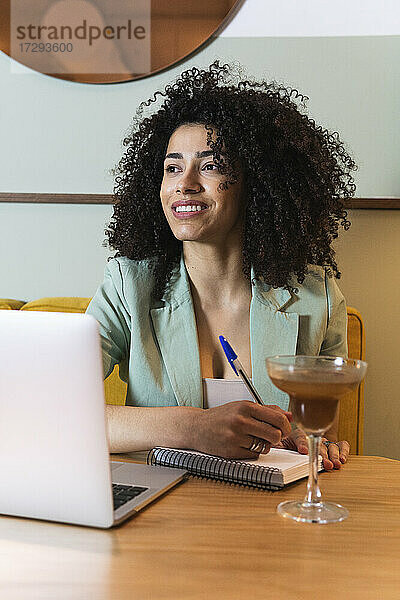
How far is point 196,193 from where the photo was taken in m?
1.47

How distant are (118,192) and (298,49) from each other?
623 mm

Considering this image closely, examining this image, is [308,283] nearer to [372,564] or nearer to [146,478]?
[146,478]

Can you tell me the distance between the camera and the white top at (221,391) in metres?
1.39

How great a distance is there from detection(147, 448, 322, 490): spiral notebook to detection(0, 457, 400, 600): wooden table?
1.3 inches

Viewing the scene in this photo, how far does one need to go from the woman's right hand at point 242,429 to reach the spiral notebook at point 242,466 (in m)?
0.02

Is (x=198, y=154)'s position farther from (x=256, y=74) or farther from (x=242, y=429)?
(x=242, y=429)

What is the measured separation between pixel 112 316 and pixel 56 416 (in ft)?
2.45

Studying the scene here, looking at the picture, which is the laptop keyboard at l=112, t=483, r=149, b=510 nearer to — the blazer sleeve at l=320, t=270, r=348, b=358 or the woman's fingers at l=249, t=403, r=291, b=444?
the woman's fingers at l=249, t=403, r=291, b=444

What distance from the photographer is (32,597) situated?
2.02 ft

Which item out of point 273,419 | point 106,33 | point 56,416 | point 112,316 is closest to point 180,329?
point 112,316

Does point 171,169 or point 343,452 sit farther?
point 171,169

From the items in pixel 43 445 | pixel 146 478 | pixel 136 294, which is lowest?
pixel 146 478

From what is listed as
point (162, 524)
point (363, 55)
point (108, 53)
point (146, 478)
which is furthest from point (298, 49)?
point (162, 524)

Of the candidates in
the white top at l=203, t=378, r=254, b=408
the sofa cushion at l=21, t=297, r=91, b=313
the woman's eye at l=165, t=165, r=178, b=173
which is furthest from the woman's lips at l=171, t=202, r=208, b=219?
the sofa cushion at l=21, t=297, r=91, b=313
